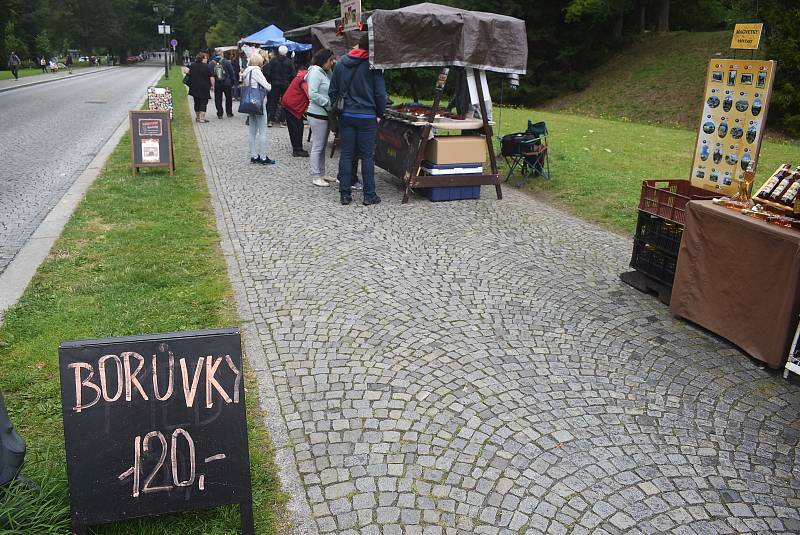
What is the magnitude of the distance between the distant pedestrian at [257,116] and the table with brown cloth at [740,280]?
26.3 feet

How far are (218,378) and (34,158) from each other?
12.1 meters

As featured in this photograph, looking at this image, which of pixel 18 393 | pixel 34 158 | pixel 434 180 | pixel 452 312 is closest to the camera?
pixel 18 393

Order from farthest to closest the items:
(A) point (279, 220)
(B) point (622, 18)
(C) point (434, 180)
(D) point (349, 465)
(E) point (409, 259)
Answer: (B) point (622, 18)
(C) point (434, 180)
(A) point (279, 220)
(E) point (409, 259)
(D) point (349, 465)

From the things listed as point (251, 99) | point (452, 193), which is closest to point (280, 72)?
point (251, 99)

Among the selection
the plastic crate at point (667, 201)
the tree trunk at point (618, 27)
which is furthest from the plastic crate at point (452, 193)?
the tree trunk at point (618, 27)

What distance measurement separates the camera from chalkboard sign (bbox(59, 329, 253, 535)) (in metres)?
2.66

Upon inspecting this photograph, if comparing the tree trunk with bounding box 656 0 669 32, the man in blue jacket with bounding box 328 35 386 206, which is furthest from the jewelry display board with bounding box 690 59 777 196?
the tree trunk with bounding box 656 0 669 32

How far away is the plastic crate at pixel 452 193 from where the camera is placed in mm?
9492

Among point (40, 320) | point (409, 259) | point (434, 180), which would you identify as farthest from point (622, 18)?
point (40, 320)

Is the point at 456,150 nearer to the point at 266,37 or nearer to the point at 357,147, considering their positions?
the point at 357,147

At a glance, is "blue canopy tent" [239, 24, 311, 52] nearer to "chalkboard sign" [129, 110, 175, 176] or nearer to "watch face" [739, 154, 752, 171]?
"chalkboard sign" [129, 110, 175, 176]

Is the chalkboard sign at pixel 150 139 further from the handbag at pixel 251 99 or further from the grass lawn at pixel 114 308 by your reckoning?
the handbag at pixel 251 99

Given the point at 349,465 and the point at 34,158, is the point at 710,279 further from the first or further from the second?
the point at 34,158

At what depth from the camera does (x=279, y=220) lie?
8211mm
